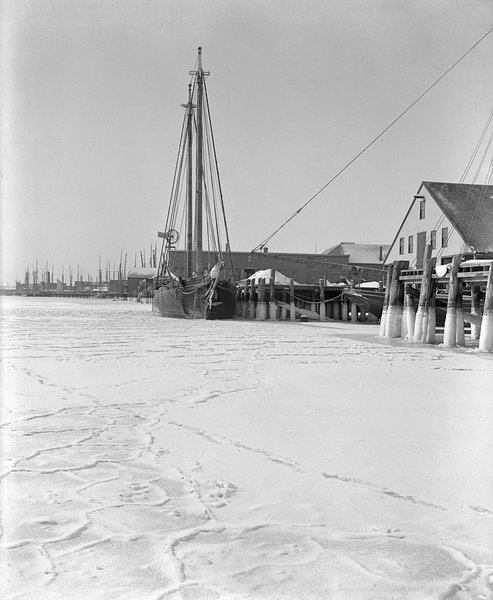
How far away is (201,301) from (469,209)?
1704 cm

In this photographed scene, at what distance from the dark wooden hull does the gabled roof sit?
1372cm

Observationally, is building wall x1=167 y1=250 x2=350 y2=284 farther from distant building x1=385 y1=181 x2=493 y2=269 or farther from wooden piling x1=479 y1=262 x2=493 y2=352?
wooden piling x1=479 y1=262 x2=493 y2=352

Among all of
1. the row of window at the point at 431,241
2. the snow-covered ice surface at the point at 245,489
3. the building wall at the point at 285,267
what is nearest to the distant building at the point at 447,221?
the row of window at the point at 431,241

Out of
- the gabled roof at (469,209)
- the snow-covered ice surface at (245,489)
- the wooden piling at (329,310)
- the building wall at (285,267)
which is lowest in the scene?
the snow-covered ice surface at (245,489)

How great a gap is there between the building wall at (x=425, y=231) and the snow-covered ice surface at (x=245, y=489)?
28977mm

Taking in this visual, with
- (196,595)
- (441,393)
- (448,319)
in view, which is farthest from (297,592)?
(448,319)

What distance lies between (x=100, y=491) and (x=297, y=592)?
6.55 feet

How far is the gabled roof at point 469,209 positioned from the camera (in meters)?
36.5

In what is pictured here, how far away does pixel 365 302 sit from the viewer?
36.8m

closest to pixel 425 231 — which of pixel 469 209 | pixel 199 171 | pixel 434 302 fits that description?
pixel 469 209

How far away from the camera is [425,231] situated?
136 feet

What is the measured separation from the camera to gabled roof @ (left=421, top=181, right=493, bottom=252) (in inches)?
1436

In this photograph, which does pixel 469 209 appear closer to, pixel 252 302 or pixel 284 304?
pixel 284 304

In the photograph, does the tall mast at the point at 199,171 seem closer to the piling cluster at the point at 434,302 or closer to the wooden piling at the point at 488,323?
the piling cluster at the point at 434,302
